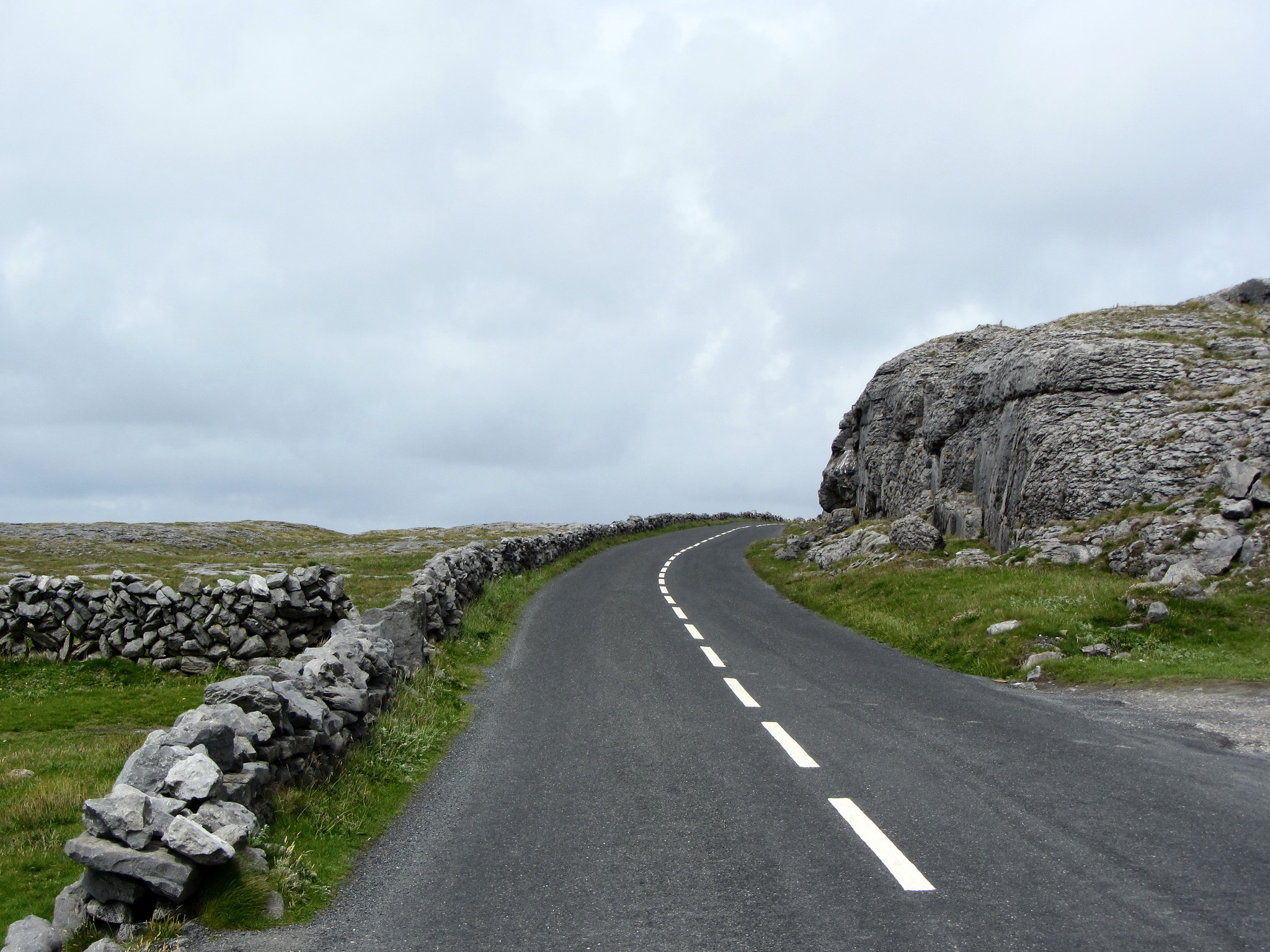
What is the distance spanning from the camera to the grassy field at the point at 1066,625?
539 inches

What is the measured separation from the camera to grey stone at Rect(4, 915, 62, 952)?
448cm

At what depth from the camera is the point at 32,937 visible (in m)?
4.56

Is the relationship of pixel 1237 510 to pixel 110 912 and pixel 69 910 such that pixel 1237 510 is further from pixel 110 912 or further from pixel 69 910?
pixel 69 910

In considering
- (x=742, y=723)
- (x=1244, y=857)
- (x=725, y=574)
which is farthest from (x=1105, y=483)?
(x=1244, y=857)

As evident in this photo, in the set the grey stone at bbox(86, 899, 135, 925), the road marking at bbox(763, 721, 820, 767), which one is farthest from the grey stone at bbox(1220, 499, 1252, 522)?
the grey stone at bbox(86, 899, 135, 925)

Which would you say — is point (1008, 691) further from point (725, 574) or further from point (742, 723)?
point (725, 574)

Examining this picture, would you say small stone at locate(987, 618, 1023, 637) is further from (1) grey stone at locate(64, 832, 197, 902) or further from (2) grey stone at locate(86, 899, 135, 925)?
(2) grey stone at locate(86, 899, 135, 925)

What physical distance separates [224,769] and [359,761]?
2.16 m

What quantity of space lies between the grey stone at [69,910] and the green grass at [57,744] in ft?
2.00

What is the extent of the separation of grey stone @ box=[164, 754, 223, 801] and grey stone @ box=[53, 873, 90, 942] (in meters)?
0.71

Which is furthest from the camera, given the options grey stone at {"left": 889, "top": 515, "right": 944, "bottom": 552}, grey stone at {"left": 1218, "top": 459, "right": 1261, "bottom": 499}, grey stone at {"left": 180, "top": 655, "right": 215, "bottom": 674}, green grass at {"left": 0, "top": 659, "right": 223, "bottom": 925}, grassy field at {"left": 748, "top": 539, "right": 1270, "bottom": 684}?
grey stone at {"left": 889, "top": 515, "right": 944, "bottom": 552}

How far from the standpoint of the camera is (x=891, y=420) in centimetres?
4184

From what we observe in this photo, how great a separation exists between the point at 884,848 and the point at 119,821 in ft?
16.4

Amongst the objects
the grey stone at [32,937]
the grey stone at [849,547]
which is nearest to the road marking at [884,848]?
the grey stone at [32,937]
